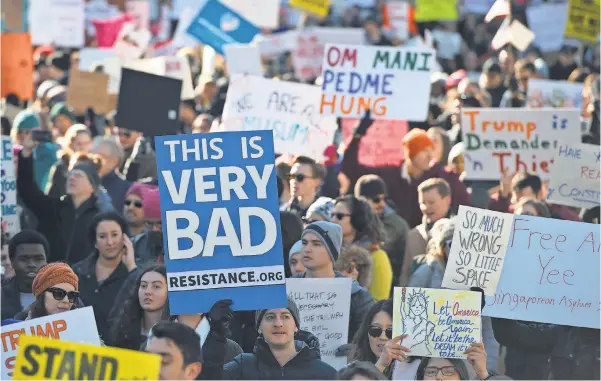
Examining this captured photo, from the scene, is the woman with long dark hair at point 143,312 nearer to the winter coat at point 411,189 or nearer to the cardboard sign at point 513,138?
the winter coat at point 411,189

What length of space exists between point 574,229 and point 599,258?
0.19 m

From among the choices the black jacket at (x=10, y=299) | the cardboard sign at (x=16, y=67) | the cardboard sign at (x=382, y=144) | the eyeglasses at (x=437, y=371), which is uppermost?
the cardboard sign at (x=16, y=67)

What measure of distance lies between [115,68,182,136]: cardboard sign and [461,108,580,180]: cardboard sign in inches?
99.2

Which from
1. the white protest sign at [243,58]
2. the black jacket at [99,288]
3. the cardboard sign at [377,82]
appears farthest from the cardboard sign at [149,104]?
the black jacket at [99,288]

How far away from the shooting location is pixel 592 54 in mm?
20219

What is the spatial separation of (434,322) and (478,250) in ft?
2.68

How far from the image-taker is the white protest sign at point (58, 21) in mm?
18047

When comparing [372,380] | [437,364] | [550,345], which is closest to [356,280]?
[550,345]

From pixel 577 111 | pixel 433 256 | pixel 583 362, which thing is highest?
pixel 577 111

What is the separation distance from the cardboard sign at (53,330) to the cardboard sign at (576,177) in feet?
14.5

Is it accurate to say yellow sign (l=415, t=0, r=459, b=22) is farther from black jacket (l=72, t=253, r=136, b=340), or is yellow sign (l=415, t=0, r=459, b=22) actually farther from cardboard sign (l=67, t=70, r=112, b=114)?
black jacket (l=72, t=253, r=136, b=340)

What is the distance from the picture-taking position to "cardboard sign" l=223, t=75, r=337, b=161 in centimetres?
1118

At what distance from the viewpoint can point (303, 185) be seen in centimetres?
916

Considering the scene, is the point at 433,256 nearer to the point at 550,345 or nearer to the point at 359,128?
the point at 550,345
